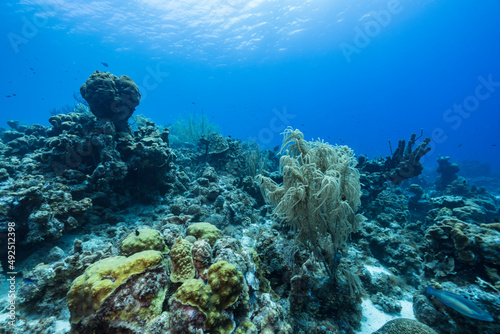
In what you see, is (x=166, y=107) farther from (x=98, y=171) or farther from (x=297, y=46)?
(x=98, y=171)

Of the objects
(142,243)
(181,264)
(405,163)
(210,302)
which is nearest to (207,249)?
(181,264)

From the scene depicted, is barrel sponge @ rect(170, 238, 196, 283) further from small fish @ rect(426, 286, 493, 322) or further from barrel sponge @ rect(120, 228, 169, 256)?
small fish @ rect(426, 286, 493, 322)

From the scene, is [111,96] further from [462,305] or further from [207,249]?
[462,305]

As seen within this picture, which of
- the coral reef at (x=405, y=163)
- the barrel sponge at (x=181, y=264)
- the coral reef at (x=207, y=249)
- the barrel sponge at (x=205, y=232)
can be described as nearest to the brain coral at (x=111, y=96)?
the coral reef at (x=207, y=249)

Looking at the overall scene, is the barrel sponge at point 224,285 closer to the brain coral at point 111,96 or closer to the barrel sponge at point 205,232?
the barrel sponge at point 205,232

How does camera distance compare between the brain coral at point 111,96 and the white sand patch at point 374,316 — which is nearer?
the white sand patch at point 374,316

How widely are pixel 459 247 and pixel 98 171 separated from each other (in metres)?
9.61

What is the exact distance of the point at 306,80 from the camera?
89.1 m

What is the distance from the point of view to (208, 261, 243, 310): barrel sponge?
7.45 feet

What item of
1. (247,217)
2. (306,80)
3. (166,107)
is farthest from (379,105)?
(247,217)

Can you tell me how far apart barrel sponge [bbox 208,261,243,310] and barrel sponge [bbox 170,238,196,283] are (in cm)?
35

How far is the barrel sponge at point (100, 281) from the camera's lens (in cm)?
206

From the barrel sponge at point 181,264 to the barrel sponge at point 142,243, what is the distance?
64 cm

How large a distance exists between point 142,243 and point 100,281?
35.4 inches
